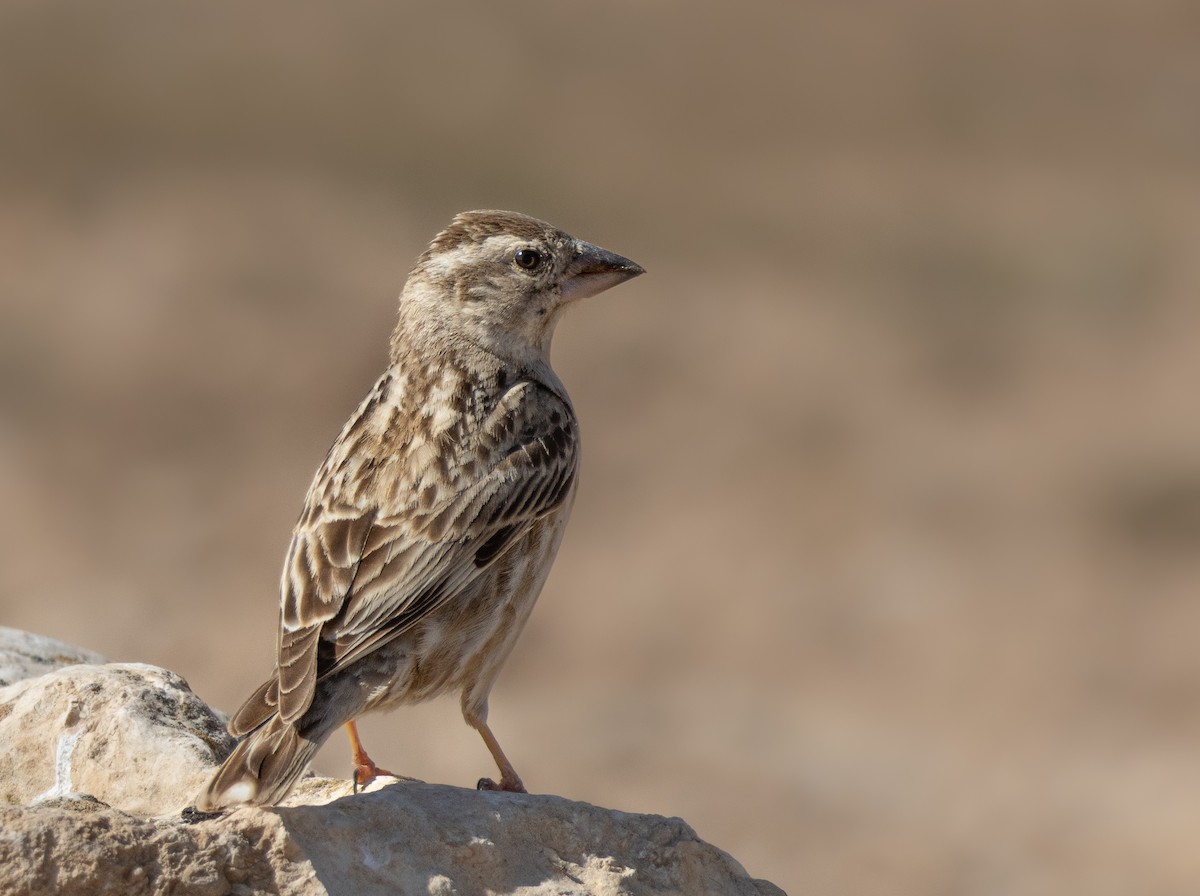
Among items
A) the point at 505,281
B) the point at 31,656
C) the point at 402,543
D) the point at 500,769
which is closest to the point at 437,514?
the point at 402,543

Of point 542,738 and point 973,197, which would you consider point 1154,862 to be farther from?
point 973,197

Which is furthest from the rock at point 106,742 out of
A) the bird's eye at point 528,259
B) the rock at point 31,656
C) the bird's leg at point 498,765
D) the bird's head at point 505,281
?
the bird's eye at point 528,259

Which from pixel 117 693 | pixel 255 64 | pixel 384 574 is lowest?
pixel 117 693

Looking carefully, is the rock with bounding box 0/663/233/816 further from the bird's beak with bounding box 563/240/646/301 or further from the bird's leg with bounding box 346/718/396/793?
the bird's beak with bounding box 563/240/646/301

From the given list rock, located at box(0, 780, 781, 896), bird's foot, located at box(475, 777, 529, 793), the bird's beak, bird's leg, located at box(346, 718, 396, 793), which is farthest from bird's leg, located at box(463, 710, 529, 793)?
the bird's beak

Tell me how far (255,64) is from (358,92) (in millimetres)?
1428

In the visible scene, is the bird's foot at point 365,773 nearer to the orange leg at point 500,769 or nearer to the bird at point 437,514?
the bird at point 437,514

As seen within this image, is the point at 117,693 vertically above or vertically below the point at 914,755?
below

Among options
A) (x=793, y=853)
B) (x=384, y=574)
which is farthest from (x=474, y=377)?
(x=793, y=853)

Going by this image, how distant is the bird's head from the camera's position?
7906mm

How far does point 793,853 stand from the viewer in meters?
16.3

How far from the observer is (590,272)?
8.02 meters

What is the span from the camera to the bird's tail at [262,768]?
223 inches

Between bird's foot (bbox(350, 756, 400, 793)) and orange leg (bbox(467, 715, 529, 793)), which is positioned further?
bird's foot (bbox(350, 756, 400, 793))
